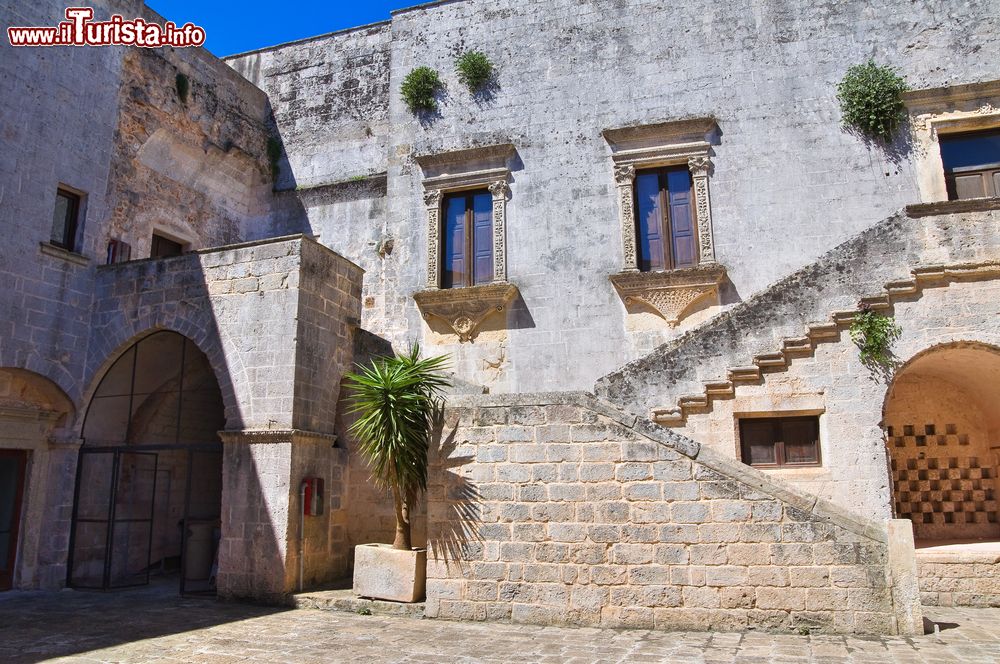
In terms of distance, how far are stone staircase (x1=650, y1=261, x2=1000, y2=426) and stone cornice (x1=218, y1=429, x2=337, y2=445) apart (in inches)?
177

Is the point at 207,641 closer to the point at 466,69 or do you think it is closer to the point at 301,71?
the point at 466,69

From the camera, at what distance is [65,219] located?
11406mm

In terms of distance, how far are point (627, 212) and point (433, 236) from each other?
3531 millimetres

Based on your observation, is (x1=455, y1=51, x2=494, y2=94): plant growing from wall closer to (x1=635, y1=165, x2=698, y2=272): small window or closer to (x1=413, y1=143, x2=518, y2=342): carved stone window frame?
(x1=413, y1=143, x2=518, y2=342): carved stone window frame

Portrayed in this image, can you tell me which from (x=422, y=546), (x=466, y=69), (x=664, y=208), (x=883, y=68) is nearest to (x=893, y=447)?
(x=664, y=208)

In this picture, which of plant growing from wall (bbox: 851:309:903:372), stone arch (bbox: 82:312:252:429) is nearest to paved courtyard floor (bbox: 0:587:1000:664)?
stone arch (bbox: 82:312:252:429)

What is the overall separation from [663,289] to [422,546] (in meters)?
5.67

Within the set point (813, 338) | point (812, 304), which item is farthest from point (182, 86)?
point (813, 338)

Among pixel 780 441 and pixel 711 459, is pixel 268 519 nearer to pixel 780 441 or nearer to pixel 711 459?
pixel 711 459

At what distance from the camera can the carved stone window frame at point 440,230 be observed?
12.8m

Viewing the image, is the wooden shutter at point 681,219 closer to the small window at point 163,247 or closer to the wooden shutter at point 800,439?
the wooden shutter at point 800,439

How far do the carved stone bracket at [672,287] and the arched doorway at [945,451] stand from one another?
3083 millimetres

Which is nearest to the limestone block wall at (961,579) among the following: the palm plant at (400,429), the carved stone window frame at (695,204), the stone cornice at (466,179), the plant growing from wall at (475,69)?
the carved stone window frame at (695,204)

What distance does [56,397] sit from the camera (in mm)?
10781
